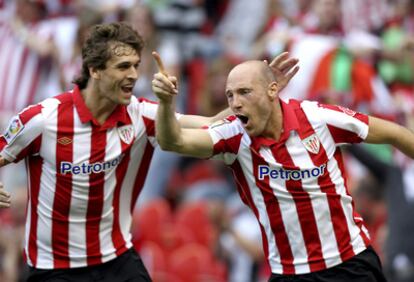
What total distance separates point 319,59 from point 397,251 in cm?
228

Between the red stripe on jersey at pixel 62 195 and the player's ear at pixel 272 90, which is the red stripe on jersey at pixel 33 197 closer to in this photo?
the red stripe on jersey at pixel 62 195

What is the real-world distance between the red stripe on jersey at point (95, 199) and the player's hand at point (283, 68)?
1011mm

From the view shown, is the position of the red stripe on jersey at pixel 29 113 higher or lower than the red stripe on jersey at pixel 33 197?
higher

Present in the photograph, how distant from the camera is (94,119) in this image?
6594 millimetres

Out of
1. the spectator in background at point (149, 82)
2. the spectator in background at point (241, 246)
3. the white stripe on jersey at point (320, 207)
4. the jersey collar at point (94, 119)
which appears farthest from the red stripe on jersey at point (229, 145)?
the spectator in background at point (149, 82)

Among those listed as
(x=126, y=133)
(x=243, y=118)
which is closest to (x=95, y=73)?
(x=126, y=133)

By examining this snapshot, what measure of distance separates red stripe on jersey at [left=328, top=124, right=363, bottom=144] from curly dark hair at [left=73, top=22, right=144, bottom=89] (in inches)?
46.5

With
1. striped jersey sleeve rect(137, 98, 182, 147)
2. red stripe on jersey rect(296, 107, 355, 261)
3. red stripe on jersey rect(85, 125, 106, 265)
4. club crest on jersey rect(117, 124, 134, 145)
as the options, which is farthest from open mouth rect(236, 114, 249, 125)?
red stripe on jersey rect(85, 125, 106, 265)

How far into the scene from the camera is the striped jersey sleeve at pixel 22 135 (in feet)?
21.1

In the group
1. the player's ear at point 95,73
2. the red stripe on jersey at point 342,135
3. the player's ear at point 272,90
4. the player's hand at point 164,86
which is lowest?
the red stripe on jersey at point 342,135

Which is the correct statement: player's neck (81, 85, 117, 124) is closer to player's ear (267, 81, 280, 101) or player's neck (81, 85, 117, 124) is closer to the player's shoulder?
the player's shoulder

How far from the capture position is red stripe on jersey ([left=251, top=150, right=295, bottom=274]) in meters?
6.24

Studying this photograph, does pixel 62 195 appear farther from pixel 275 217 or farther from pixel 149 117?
pixel 275 217

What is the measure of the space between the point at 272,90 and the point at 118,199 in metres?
1.10
